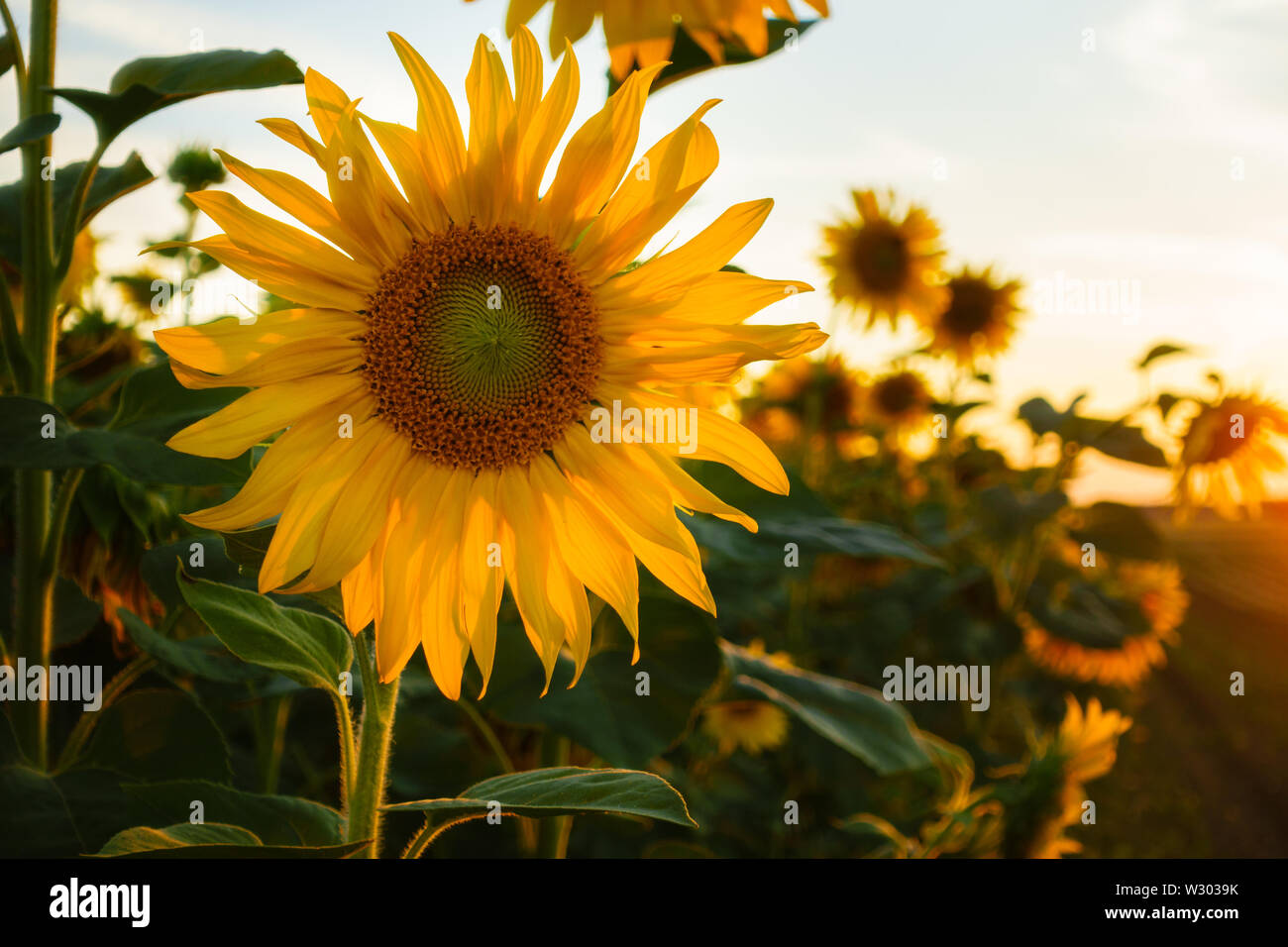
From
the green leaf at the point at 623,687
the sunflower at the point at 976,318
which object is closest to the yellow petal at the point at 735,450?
the green leaf at the point at 623,687

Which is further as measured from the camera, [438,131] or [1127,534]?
[1127,534]

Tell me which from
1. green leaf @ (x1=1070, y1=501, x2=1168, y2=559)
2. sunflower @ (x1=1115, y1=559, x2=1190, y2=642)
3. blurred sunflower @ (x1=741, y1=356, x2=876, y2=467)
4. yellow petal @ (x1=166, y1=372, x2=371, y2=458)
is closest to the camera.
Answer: yellow petal @ (x1=166, y1=372, x2=371, y2=458)

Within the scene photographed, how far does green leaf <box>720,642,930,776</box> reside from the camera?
1084 mm

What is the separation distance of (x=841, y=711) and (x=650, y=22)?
834mm

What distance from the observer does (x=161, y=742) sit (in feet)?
2.93

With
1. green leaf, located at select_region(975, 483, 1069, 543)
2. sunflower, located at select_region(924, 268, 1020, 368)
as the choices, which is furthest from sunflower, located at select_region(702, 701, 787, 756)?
sunflower, located at select_region(924, 268, 1020, 368)

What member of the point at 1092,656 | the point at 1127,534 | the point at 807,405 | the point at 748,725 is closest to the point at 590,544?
the point at 1127,534

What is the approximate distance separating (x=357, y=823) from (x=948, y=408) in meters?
2.00

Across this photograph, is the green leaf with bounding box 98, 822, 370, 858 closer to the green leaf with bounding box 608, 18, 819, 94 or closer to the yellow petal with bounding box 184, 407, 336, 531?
the yellow petal with bounding box 184, 407, 336, 531

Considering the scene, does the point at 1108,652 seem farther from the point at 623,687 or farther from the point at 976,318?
the point at 623,687

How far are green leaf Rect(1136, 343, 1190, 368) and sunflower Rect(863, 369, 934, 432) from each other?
1356mm

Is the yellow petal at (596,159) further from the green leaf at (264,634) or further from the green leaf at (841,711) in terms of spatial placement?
the green leaf at (841,711)

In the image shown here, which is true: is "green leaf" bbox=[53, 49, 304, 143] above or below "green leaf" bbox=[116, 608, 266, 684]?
above
